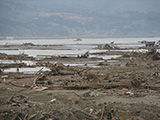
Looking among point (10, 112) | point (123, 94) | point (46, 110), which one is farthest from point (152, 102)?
point (10, 112)

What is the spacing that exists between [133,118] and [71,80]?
666 cm

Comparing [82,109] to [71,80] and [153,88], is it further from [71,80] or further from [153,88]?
[71,80]

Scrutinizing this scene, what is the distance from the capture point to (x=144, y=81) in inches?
559

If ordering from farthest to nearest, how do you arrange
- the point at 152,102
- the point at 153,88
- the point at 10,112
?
1. the point at 153,88
2. the point at 152,102
3. the point at 10,112

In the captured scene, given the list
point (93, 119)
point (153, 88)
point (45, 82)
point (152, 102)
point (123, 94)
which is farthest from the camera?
point (45, 82)

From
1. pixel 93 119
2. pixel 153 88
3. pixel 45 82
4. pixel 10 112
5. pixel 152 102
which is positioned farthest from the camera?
pixel 45 82

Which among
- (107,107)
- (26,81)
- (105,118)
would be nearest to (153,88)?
(107,107)

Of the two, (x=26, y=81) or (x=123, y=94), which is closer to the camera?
(x=123, y=94)

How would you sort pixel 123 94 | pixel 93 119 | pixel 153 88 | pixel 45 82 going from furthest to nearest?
1. pixel 45 82
2. pixel 153 88
3. pixel 123 94
4. pixel 93 119

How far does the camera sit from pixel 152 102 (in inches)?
398

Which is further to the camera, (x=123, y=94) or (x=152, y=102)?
(x=123, y=94)

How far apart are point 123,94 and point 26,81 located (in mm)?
5734

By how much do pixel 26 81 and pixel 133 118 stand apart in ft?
25.4

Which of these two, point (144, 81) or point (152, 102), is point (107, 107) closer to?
point (152, 102)
